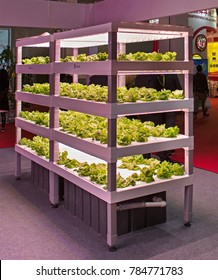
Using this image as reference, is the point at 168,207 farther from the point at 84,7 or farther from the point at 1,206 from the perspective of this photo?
the point at 84,7

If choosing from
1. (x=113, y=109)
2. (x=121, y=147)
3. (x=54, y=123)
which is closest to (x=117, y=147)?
(x=121, y=147)

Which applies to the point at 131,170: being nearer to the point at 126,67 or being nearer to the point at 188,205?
the point at 188,205

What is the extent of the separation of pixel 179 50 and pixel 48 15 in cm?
510

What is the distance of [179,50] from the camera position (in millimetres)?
14227

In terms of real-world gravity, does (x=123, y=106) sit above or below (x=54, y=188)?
above

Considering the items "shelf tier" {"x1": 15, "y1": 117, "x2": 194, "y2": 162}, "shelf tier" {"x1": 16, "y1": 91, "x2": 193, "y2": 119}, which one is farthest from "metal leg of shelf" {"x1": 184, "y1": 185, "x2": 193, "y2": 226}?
"shelf tier" {"x1": 16, "y1": 91, "x2": 193, "y2": 119}

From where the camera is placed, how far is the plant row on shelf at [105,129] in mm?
3928

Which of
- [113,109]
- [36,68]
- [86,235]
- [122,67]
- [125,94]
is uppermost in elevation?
[36,68]

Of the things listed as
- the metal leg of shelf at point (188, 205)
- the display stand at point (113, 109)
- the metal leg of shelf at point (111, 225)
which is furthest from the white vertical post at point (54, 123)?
the metal leg of shelf at point (188, 205)

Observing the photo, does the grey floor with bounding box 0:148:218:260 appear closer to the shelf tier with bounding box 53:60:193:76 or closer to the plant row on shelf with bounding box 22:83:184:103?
the plant row on shelf with bounding box 22:83:184:103

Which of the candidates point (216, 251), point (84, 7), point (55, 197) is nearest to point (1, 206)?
point (55, 197)

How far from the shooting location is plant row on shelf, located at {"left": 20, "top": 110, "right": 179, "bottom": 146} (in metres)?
3.93

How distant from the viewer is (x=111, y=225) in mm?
3770

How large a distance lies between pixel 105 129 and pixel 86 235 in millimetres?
1073
